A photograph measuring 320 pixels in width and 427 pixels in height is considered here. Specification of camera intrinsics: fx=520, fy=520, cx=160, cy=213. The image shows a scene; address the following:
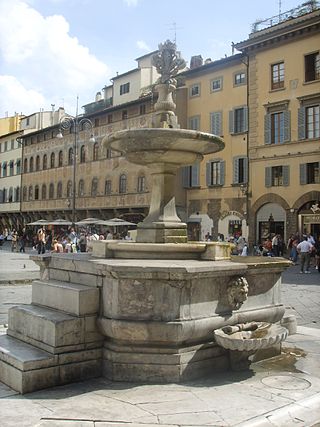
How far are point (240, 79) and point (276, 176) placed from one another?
7414mm

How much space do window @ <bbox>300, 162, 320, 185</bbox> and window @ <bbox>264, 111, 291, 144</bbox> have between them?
225 centimetres

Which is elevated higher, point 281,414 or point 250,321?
point 250,321

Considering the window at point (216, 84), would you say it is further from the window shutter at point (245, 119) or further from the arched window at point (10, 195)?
the arched window at point (10, 195)

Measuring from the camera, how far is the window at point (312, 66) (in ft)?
99.0

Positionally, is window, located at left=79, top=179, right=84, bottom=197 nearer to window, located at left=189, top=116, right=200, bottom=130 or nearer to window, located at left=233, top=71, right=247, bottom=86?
window, located at left=189, top=116, right=200, bottom=130

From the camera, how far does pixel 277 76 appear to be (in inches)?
1272

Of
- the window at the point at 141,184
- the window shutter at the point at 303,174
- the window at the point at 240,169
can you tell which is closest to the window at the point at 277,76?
the window at the point at 240,169

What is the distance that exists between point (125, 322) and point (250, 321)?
1728 mm

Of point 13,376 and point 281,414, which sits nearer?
point 281,414

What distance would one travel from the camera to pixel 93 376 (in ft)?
18.2

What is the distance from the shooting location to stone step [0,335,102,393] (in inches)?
199

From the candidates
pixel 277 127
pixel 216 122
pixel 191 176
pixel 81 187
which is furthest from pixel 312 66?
pixel 81 187

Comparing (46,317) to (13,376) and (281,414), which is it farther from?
(281,414)

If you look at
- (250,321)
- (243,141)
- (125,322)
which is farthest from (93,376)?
(243,141)
